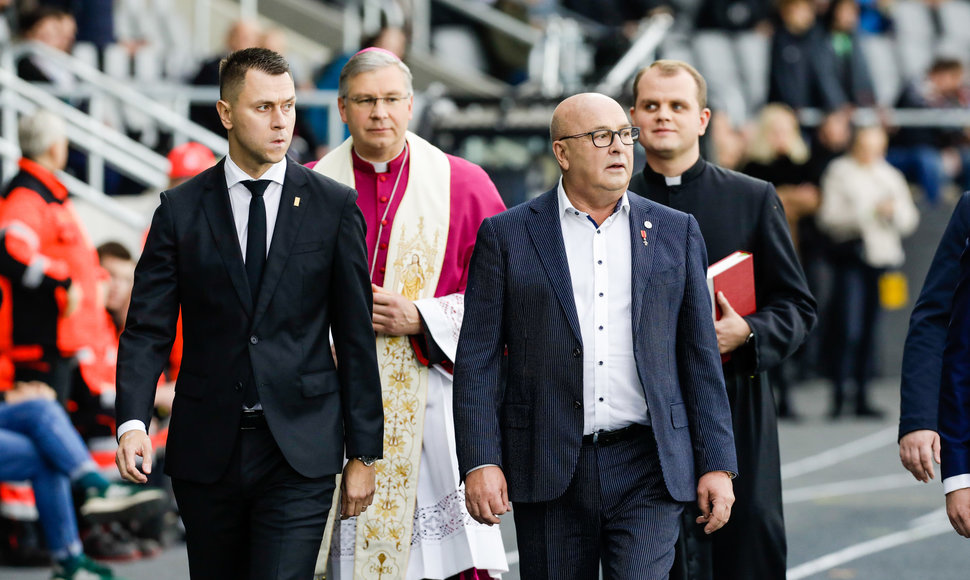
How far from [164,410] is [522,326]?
4277 millimetres

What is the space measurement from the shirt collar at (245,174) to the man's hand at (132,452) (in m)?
0.80

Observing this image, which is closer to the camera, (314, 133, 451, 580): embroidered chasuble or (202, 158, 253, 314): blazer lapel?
(202, 158, 253, 314): blazer lapel

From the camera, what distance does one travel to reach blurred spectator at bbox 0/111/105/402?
7.58m

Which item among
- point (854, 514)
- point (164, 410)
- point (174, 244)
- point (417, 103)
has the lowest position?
point (854, 514)

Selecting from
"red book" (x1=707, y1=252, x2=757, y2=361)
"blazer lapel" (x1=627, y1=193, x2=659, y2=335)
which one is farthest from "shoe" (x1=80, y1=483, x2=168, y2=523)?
"blazer lapel" (x1=627, y1=193, x2=659, y2=335)

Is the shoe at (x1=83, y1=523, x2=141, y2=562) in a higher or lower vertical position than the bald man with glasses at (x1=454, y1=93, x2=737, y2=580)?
lower

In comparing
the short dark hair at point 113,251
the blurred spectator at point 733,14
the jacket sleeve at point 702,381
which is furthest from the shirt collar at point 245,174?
the blurred spectator at point 733,14

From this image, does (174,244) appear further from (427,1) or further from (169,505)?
(427,1)

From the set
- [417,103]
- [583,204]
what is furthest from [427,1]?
[583,204]

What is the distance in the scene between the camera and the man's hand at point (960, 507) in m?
4.26

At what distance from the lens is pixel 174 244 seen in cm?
446

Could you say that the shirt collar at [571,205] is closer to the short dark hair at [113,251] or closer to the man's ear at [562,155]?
the man's ear at [562,155]

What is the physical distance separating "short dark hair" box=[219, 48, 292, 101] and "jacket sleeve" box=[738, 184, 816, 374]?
1883 mm

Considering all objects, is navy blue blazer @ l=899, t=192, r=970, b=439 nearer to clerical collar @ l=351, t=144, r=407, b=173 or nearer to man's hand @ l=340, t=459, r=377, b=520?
man's hand @ l=340, t=459, r=377, b=520
